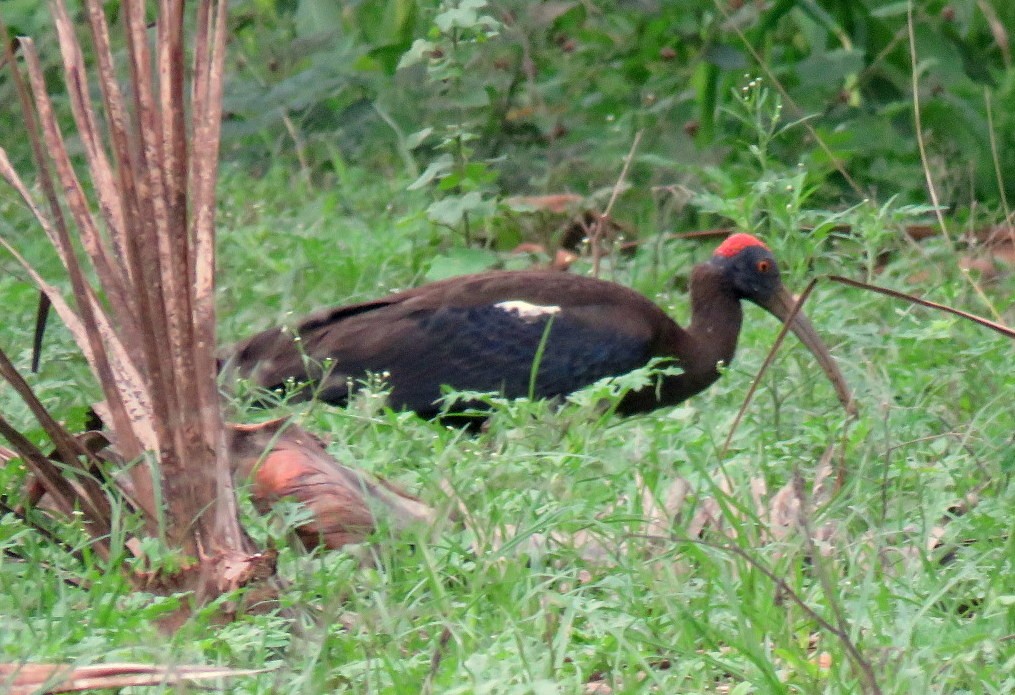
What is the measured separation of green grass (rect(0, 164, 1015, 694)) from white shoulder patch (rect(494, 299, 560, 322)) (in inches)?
25.8

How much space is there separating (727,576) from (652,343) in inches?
91.7

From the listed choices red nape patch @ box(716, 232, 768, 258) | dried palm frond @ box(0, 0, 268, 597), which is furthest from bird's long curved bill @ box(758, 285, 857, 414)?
dried palm frond @ box(0, 0, 268, 597)

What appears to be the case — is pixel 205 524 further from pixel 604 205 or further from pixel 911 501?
pixel 604 205

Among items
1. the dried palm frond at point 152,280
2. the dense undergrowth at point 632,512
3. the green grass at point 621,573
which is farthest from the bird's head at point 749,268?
the dried palm frond at point 152,280

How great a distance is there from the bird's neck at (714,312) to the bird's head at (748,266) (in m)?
0.03

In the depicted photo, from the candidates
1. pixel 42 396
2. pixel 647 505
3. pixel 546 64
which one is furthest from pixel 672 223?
pixel 647 505

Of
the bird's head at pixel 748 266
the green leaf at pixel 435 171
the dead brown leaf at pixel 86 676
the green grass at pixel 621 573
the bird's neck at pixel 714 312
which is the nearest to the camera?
the dead brown leaf at pixel 86 676

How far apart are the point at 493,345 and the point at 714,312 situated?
800 millimetres

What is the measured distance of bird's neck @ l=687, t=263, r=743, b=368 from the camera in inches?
208

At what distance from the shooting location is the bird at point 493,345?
499 cm

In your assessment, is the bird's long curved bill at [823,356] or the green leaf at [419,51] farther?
the green leaf at [419,51]

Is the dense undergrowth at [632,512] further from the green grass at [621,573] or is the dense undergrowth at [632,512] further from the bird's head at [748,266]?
the bird's head at [748,266]

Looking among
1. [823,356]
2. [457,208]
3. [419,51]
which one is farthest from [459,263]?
[823,356]

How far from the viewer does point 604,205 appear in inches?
281
